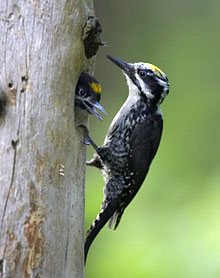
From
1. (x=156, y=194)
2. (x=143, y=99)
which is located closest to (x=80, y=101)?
(x=143, y=99)

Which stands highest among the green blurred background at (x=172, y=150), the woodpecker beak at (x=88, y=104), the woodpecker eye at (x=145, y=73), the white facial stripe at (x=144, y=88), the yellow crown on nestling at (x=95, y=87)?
the yellow crown on nestling at (x=95, y=87)

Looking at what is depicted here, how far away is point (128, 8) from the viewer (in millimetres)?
8148

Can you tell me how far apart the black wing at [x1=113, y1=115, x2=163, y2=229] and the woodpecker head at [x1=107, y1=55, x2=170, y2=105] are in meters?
0.13

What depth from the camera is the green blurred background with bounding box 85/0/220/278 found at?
5.32 m

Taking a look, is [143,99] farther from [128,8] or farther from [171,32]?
[128,8]

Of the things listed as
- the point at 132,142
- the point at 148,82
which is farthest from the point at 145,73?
the point at 132,142

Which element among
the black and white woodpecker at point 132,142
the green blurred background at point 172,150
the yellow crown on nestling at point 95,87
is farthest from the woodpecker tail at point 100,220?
the yellow crown on nestling at point 95,87

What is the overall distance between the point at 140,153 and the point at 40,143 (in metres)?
1.33

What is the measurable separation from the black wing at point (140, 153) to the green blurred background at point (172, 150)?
0.30 metres

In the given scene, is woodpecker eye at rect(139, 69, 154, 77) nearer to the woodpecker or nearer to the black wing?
the black wing

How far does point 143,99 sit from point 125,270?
3.15 feet

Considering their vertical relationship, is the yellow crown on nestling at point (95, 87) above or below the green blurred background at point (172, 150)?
above

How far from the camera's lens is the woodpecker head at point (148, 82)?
5.50m

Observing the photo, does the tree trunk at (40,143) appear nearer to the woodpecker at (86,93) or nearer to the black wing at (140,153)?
the woodpecker at (86,93)
